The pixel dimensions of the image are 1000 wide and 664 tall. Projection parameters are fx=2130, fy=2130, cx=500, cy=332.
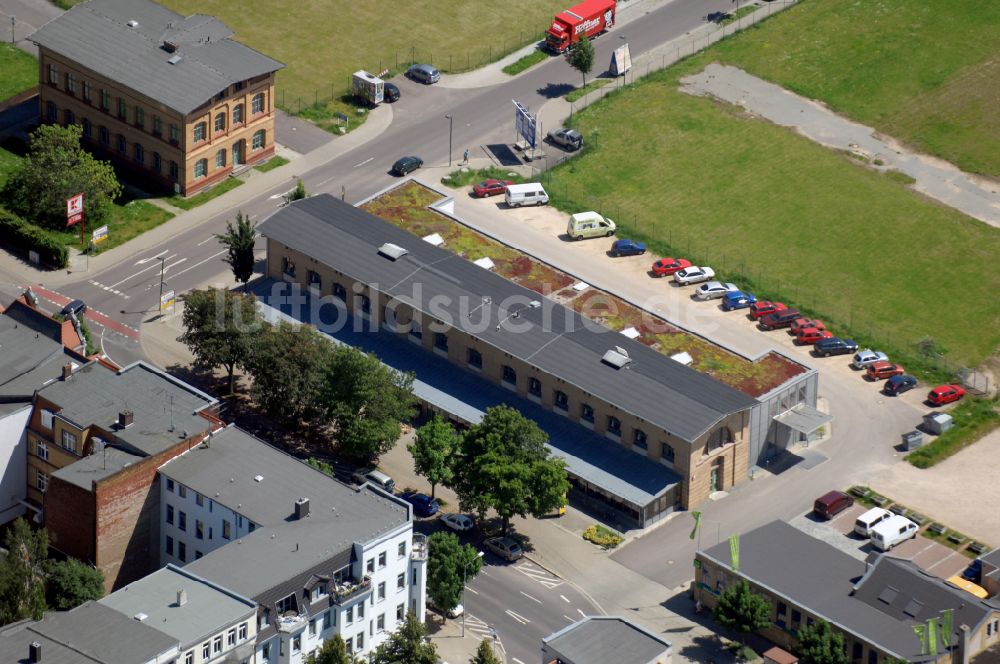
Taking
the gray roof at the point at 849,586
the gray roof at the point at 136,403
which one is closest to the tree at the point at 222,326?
the gray roof at the point at 136,403

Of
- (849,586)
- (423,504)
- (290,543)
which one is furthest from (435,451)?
(849,586)

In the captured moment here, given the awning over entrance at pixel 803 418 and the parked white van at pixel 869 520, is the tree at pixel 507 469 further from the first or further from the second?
the parked white van at pixel 869 520

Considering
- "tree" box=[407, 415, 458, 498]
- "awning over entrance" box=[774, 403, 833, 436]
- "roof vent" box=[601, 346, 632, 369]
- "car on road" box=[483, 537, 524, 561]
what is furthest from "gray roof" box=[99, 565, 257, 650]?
"awning over entrance" box=[774, 403, 833, 436]

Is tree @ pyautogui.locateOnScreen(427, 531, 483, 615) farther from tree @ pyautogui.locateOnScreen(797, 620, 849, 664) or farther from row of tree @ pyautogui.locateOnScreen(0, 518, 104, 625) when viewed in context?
tree @ pyautogui.locateOnScreen(797, 620, 849, 664)

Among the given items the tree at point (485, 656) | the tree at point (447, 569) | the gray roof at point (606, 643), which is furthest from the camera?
the tree at point (447, 569)

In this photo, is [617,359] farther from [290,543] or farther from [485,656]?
[485,656]

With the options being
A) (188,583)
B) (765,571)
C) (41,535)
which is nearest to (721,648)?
(765,571)

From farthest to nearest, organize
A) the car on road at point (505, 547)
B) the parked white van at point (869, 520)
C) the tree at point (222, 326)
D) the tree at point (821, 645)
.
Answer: the tree at point (222, 326) < the parked white van at point (869, 520) < the car on road at point (505, 547) < the tree at point (821, 645)
